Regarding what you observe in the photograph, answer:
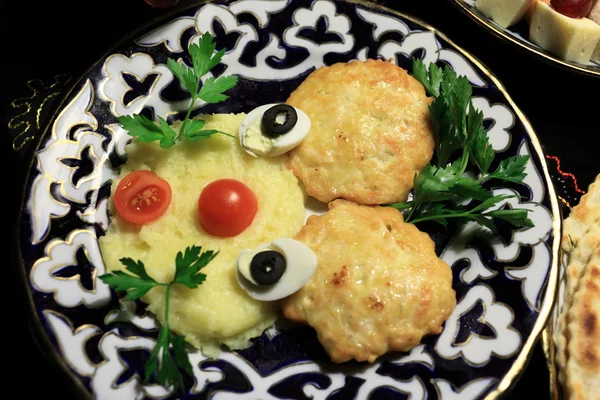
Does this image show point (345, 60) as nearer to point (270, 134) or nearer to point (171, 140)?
point (270, 134)

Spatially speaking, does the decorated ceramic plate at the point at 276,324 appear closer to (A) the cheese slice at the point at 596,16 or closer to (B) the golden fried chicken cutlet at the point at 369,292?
(B) the golden fried chicken cutlet at the point at 369,292

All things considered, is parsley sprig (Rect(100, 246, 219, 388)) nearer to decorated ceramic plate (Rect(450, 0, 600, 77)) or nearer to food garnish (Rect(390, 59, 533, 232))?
food garnish (Rect(390, 59, 533, 232))

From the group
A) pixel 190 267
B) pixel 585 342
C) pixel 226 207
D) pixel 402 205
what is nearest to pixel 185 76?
pixel 226 207

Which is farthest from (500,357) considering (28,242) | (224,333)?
(28,242)

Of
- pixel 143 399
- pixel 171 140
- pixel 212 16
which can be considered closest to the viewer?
pixel 143 399

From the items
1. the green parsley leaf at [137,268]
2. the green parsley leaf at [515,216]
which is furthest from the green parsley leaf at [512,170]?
the green parsley leaf at [137,268]

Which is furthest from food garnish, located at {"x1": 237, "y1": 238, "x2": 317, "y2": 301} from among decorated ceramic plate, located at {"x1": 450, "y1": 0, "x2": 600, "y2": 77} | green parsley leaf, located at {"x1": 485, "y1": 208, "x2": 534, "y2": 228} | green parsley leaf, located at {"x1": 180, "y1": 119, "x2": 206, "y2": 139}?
decorated ceramic plate, located at {"x1": 450, "y1": 0, "x2": 600, "y2": 77}

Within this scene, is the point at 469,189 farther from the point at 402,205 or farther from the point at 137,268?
the point at 137,268
